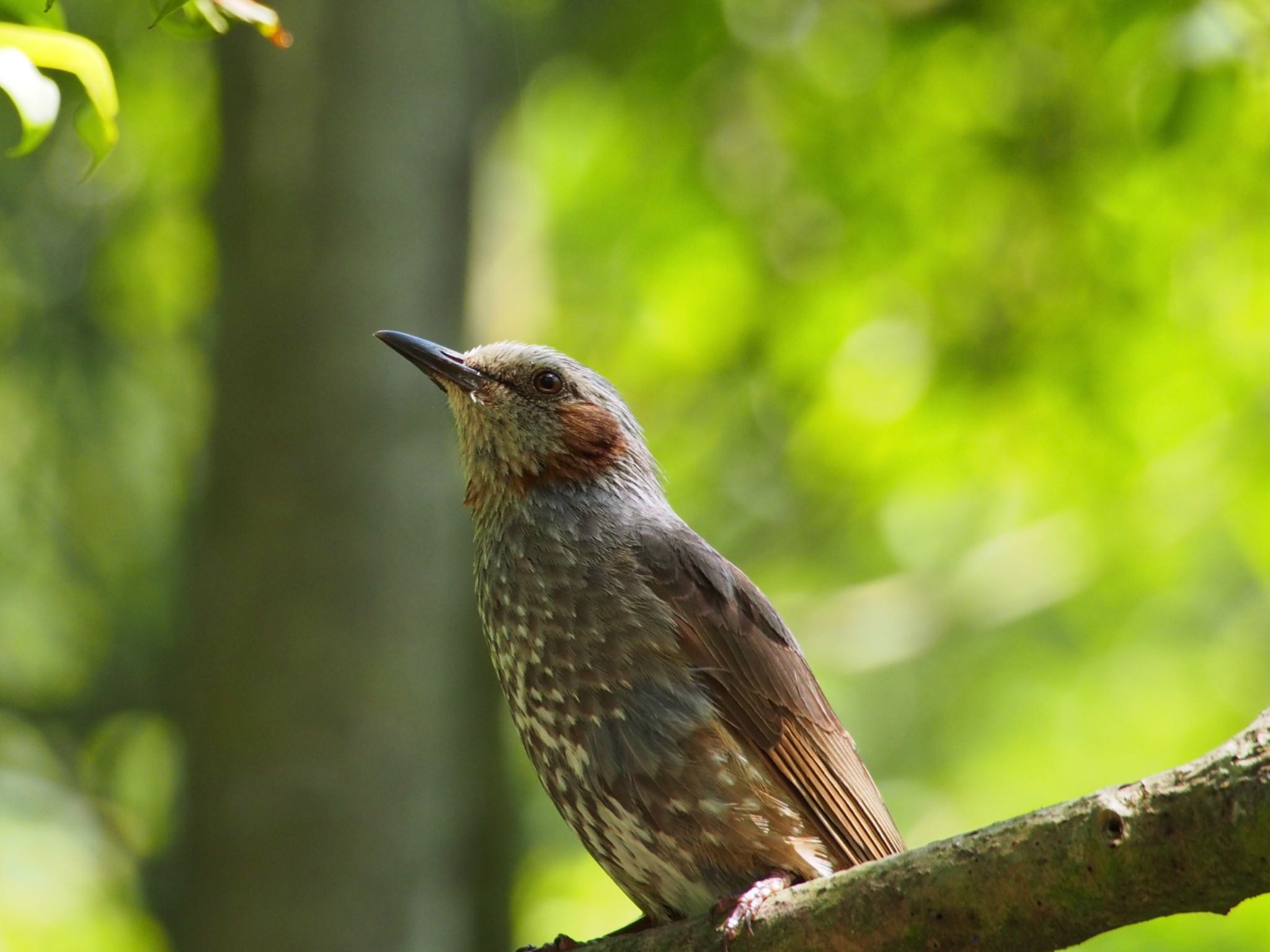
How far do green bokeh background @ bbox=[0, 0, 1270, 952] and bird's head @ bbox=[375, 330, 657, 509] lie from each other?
3.70 ft

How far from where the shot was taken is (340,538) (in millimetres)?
4789

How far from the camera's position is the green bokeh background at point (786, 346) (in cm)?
582

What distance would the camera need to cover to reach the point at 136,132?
22.6ft

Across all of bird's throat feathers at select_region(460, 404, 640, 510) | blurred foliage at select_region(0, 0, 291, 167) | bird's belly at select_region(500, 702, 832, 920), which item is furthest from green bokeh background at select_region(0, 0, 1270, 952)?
blurred foliage at select_region(0, 0, 291, 167)

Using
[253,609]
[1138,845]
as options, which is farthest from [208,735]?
[1138,845]

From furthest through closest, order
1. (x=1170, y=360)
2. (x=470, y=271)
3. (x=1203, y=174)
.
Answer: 1. (x=1170, y=360)
2. (x=1203, y=174)
3. (x=470, y=271)

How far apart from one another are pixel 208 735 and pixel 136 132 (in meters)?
3.60

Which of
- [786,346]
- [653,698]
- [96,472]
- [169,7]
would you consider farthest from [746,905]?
[96,472]

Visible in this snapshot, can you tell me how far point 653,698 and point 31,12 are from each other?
1984 mm

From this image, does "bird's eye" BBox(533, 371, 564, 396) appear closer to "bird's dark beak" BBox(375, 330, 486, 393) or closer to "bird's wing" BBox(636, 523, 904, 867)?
"bird's dark beak" BBox(375, 330, 486, 393)

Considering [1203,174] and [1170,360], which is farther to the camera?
[1170,360]

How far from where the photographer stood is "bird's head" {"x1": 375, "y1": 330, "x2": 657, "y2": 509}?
4.02 m

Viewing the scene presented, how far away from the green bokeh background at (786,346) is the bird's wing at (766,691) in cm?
190

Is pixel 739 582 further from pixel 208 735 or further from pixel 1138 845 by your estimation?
pixel 208 735
